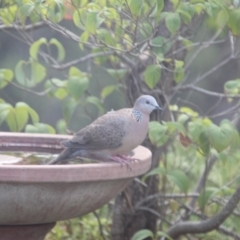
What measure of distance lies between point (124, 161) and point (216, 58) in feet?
14.6

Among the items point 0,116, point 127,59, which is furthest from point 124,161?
point 127,59

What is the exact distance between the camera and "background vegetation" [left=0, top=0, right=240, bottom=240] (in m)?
3.37

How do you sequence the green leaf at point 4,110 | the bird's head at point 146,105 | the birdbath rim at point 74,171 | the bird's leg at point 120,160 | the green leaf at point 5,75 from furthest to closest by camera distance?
the green leaf at point 5,75, the green leaf at point 4,110, the bird's head at point 146,105, the bird's leg at point 120,160, the birdbath rim at point 74,171

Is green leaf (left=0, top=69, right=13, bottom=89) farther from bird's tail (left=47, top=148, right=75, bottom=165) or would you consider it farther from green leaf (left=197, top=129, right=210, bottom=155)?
green leaf (left=197, top=129, right=210, bottom=155)

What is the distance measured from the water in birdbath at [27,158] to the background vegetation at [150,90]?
27 centimetres

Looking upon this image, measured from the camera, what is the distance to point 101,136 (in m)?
3.01

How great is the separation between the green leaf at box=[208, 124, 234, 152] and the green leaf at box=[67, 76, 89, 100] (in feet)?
2.74

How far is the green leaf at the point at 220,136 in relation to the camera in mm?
3334

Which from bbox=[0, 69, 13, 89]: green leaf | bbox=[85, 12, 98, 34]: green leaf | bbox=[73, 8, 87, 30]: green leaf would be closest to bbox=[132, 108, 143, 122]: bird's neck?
bbox=[85, 12, 98, 34]: green leaf

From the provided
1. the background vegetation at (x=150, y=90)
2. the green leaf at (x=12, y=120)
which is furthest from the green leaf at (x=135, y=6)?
the green leaf at (x=12, y=120)

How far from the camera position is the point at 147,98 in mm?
3166

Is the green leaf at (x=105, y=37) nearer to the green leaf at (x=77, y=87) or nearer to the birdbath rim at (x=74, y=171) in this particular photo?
the green leaf at (x=77, y=87)

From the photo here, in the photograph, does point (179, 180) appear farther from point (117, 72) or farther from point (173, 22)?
point (173, 22)

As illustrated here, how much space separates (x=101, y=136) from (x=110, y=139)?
5cm
